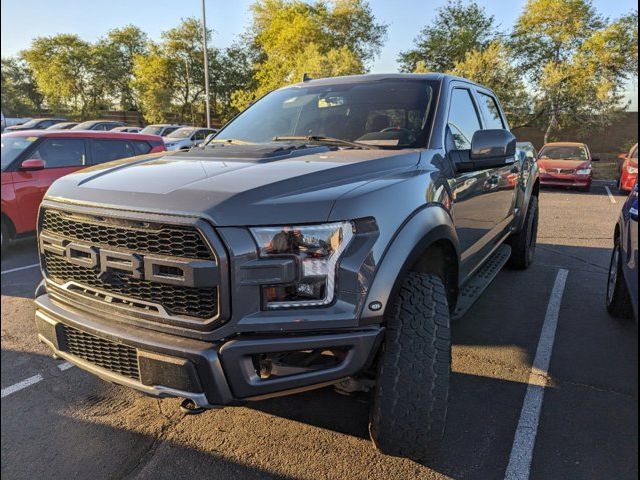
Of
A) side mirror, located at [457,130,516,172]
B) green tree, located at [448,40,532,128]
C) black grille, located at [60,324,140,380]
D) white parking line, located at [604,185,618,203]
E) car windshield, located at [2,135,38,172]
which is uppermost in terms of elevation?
green tree, located at [448,40,532,128]

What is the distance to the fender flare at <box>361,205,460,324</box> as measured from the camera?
1841 mm

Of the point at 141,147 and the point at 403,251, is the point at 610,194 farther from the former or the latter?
the point at 403,251

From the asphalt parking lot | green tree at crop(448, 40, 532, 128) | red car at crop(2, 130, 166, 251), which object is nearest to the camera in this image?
the asphalt parking lot

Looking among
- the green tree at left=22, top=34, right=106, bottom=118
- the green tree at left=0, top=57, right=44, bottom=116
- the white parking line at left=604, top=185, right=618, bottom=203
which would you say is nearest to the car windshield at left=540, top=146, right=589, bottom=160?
the white parking line at left=604, top=185, right=618, bottom=203

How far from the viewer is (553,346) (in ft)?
11.4

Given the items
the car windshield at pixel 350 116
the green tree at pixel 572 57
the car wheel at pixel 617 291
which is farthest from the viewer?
the green tree at pixel 572 57

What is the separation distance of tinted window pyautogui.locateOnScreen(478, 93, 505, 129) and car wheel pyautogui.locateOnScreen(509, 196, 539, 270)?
1.21 meters

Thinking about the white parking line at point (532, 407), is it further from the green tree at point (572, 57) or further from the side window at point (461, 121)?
the green tree at point (572, 57)

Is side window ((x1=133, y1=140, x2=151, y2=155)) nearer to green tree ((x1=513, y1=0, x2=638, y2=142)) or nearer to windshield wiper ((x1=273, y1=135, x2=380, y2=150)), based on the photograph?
windshield wiper ((x1=273, y1=135, x2=380, y2=150))

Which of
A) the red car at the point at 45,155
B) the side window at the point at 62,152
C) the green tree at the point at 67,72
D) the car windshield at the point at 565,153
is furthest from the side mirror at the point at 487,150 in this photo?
the car windshield at the point at 565,153

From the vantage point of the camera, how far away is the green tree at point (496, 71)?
17.6ft

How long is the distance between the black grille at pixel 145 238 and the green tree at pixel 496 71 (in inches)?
142

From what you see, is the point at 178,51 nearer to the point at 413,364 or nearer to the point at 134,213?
the point at 134,213

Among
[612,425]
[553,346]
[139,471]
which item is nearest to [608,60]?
[553,346]
